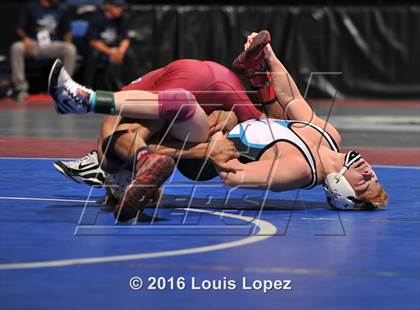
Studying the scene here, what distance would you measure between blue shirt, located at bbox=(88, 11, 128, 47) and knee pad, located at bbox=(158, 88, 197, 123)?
10398 mm

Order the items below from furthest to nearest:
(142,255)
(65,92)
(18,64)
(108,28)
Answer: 1. (108,28)
2. (18,64)
3. (65,92)
4. (142,255)

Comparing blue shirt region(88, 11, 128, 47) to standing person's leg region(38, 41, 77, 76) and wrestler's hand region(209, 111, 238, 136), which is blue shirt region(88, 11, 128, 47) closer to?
standing person's leg region(38, 41, 77, 76)

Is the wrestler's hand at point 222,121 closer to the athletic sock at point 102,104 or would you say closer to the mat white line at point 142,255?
the athletic sock at point 102,104

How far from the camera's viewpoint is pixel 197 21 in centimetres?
1686

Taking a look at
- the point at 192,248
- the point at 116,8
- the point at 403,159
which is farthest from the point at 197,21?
the point at 192,248

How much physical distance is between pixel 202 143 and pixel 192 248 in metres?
1.19

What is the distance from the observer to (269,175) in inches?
240

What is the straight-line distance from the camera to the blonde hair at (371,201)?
6.25 metres

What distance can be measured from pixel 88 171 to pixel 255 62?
1162mm

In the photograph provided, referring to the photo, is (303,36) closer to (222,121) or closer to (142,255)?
(222,121)

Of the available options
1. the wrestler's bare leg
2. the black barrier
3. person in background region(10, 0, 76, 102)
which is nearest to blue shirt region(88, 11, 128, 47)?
person in background region(10, 0, 76, 102)

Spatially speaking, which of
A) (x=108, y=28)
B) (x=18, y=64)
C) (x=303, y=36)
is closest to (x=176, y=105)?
(x=18, y=64)

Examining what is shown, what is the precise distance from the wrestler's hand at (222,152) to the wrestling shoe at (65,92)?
0.72 m

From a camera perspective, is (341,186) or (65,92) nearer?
(65,92)
